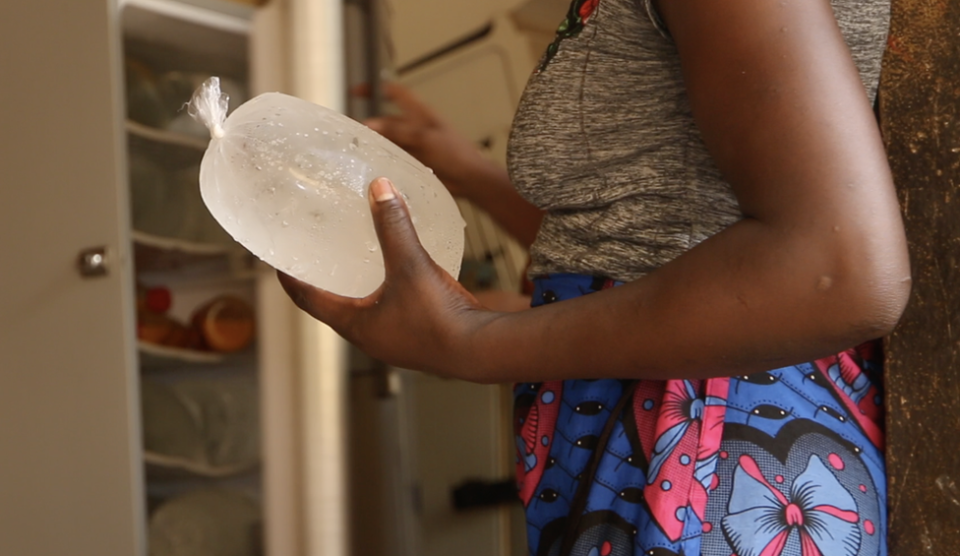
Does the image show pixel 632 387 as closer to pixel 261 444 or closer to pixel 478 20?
pixel 261 444

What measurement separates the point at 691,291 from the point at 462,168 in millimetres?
577

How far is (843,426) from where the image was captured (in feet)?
1.64

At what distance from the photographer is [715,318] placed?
0.39m

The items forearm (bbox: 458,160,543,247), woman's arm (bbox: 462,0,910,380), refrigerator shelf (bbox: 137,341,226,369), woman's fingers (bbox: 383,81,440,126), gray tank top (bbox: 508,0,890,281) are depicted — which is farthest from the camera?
refrigerator shelf (bbox: 137,341,226,369)

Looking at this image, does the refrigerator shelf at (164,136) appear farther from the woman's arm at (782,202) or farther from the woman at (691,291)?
the woman's arm at (782,202)

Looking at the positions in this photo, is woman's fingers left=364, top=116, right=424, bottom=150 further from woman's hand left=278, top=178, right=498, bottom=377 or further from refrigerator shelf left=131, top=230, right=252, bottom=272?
refrigerator shelf left=131, top=230, right=252, bottom=272

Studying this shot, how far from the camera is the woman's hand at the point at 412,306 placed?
46 centimetres

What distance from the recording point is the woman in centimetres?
37

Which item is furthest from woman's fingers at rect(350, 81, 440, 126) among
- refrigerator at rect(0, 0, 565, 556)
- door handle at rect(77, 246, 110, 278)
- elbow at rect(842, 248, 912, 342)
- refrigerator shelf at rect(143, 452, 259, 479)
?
refrigerator shelf at rect(143, 452, 259, 479)

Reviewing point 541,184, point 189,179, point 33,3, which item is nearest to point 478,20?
point 189,179

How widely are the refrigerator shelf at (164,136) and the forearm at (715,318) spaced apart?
4.19 feet

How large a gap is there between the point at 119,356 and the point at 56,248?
9.4 inches

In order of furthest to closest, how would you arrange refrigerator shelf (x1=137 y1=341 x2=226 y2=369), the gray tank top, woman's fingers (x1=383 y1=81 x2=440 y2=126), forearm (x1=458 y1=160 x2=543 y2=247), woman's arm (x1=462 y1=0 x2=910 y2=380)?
refrigerator shelf (x1=137 y1=341 x2=226 y2=369) < woman's fingers (x1=383 y1=81 x2=440 y2=126) < forearm (x1=458 y1=160 x2=543 y2=247) < the gray tank top < woman's arm (x1=462 y1=0 x2=910 y2=380)

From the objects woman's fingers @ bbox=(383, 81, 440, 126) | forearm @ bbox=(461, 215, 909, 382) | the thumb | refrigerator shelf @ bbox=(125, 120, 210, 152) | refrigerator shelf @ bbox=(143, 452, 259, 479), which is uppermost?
refrigerator shelf @ bbox=(125, 120, 210, 152)
